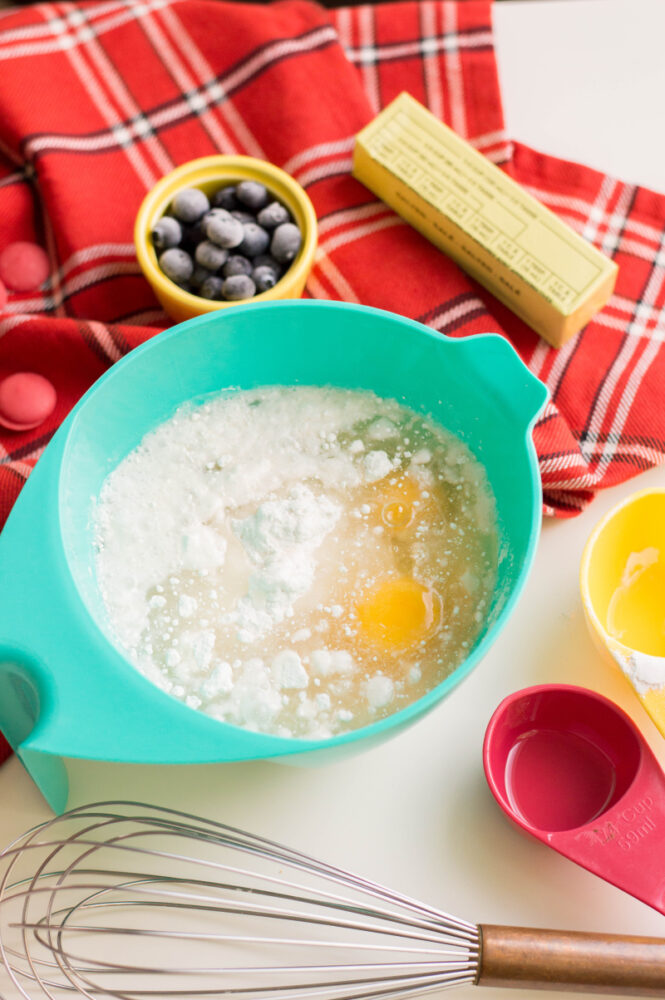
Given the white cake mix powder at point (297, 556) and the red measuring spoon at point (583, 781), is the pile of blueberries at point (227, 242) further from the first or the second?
the red measuring spoon at point (583, 781)

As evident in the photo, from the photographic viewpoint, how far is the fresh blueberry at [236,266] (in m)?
0.70

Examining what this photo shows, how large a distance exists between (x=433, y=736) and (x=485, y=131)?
517 millimetres

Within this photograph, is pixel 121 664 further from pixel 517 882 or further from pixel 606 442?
pixel 606 442

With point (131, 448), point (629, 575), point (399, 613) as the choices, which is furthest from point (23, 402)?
point (629, 575)

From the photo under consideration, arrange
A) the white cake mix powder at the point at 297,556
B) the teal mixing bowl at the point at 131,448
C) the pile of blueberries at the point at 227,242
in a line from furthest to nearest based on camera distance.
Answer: the pile of blueberries at the point at 227,242, the white cake mix powder at the point at 297,556, the teal mixing bowl at the point at 131,448

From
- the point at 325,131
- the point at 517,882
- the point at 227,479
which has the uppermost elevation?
the point at 325,131

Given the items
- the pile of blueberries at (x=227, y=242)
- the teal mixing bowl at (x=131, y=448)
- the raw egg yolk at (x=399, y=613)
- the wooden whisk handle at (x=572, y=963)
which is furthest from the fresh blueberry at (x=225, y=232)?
the wooden whisk handle at (x=572, y=963)

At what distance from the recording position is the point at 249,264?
710mm

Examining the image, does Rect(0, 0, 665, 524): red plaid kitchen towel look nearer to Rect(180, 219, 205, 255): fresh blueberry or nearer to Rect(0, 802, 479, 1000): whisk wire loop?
Rect(180, 219, 205, 255): fresh blueberry

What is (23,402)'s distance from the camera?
0.72 meters

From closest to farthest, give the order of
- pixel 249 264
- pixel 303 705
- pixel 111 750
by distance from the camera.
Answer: pixel 111 750, pixel 303 705, pixel 249 264

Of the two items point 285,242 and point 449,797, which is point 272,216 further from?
point 449,797

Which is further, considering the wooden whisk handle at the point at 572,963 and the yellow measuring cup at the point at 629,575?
the yellow measuring cup at the point at 629,575

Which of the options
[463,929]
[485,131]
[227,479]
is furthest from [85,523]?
[485,131]
